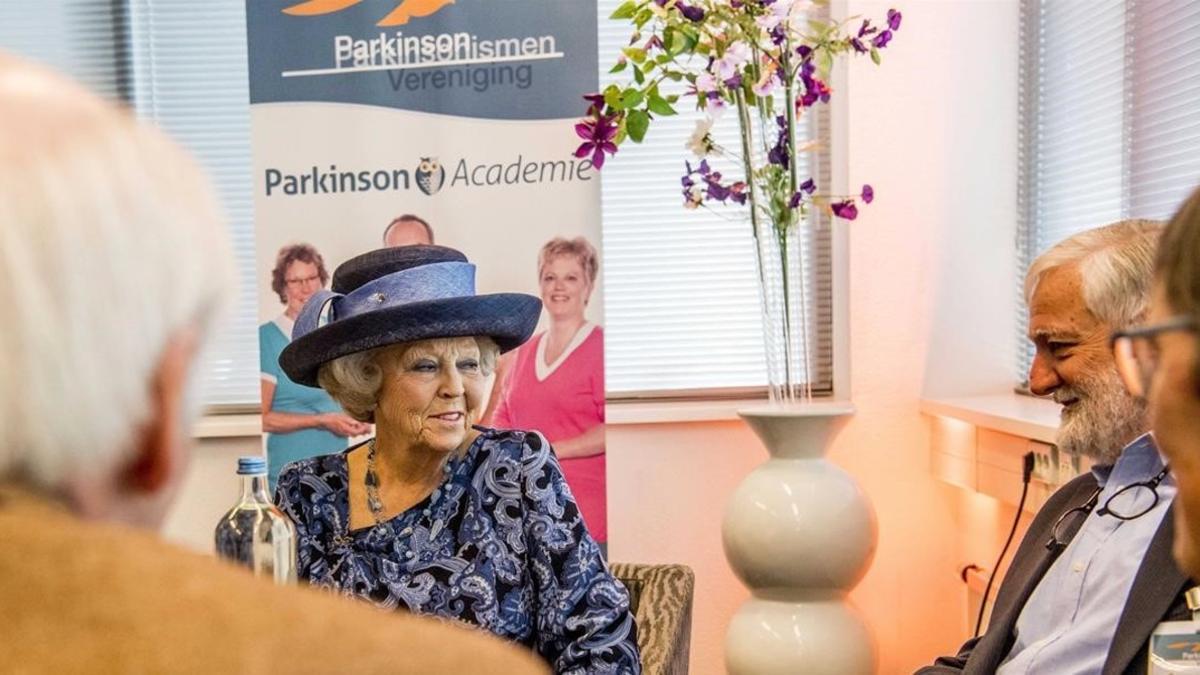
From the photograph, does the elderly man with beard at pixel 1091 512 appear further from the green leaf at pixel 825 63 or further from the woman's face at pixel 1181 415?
the woman's face at pixel 1181 415

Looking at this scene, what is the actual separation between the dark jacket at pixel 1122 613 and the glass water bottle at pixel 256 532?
1.22 m

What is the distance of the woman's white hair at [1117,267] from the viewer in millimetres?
2391

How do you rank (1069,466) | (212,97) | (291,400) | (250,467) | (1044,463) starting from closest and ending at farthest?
(250,467) → (1069,466) → (1044,463) → (291,400) → (212,97)

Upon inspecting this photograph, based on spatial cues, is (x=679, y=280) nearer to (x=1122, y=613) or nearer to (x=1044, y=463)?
(x=1044, y=463)

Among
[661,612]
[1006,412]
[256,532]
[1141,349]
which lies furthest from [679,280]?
[1141,349]

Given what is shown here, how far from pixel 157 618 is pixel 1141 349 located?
0.77 meters

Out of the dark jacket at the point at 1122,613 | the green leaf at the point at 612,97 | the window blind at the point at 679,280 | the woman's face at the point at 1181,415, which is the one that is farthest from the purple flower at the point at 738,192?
the woman's face at the point at 1181,415

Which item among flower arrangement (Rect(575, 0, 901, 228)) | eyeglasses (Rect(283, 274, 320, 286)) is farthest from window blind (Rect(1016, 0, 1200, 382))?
eyeglasses (Rect(283, 274, 320, 286))

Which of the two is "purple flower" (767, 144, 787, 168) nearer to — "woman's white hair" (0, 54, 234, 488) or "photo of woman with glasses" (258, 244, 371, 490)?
"photo of woman with glasses" (258, 244, 371, 490)

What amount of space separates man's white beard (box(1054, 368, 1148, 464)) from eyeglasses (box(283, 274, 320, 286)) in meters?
1.96

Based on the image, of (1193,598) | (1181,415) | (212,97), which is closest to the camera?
(1181,415)

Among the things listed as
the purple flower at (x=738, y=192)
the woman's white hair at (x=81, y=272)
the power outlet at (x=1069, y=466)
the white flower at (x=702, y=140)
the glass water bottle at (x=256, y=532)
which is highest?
the white flower at (x=702, y=140)

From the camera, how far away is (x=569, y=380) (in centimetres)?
345

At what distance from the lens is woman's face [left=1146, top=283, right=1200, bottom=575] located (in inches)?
37.2
